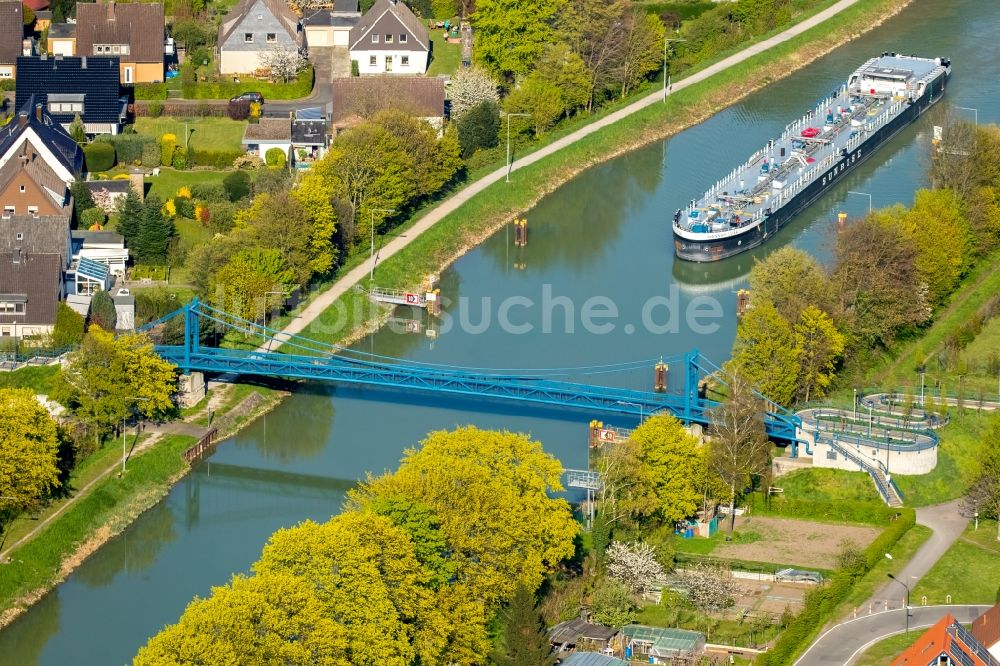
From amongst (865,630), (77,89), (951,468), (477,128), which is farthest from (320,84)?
(865,630)

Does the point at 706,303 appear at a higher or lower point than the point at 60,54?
lower

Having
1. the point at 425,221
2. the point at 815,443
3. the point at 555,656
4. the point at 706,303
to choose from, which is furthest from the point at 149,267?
the point at 555,656

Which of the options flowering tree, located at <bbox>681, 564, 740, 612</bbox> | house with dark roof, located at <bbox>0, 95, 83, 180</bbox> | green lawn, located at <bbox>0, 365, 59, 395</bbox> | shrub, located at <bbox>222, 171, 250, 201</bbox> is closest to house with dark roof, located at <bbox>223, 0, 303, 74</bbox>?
house with dark roof, located at <bbox>0, 95, 83, 180</bbox>

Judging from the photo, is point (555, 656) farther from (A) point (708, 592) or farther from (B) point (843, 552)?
(B) point (843, 552)

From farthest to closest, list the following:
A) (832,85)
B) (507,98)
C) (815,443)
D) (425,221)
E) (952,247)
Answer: (832,85), (507,98), (425,221), (952,247), (815,443)

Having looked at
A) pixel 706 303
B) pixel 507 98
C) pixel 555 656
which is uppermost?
pixel 507 98

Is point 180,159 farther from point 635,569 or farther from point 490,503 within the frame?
point 635,569

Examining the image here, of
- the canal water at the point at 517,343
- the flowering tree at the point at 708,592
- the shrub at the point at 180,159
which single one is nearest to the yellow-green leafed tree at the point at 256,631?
the canal water at the point at 517,343
